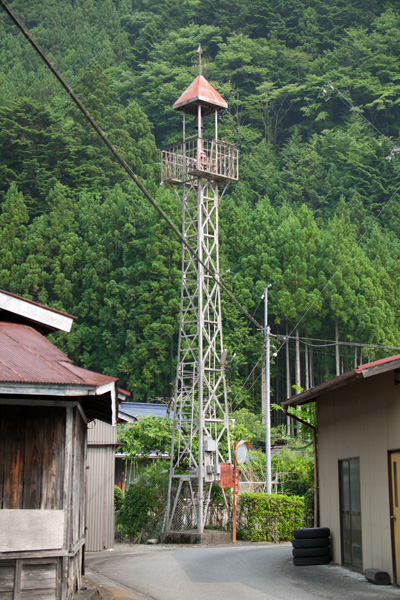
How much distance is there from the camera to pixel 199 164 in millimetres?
24656

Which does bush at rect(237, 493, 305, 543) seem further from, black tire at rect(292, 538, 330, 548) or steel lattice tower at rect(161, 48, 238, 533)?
black tire at rect(292, 538, 330, 548)

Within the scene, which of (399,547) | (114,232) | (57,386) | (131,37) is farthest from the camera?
(131,37)

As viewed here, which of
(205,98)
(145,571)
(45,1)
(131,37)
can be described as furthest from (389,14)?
(145,571)

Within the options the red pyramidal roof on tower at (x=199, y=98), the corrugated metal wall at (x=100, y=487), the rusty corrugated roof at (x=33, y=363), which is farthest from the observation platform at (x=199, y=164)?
the rusty corrugated roof at (x=33, y=363)

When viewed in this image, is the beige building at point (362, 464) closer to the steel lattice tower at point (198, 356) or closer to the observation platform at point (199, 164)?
the steel lattice tower at point (198, 356)

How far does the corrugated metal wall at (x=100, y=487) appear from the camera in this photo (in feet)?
60.7

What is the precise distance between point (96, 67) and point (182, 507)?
54.9m

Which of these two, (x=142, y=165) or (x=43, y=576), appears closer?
(x=43, y=576)

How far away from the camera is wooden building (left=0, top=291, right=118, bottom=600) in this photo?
27.5 feet

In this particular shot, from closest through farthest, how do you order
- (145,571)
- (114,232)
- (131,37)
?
(145,571) → (114,232) → (131,37)

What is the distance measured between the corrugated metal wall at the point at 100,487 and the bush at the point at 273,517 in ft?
14.1

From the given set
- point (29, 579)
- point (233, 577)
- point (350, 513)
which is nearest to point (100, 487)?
point (233, 577)

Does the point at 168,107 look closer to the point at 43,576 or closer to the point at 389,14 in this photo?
the point at 389,14

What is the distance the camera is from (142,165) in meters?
63.2
